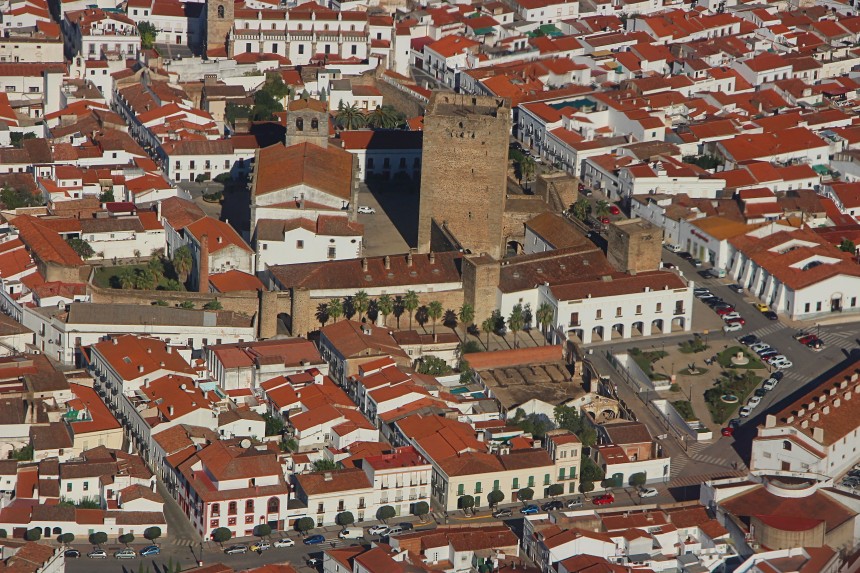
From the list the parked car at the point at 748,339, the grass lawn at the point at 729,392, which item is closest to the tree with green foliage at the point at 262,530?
the grass lawn at the point at 729,392

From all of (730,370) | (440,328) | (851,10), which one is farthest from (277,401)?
(851,10)

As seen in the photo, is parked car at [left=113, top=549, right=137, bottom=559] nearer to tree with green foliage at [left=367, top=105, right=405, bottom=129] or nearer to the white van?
the white van

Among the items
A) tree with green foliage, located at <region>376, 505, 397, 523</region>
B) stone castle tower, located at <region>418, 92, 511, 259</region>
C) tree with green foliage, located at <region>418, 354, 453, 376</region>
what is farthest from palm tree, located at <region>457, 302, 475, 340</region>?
tree with green foliage, located at <region>376, 505, 397, 523</region>

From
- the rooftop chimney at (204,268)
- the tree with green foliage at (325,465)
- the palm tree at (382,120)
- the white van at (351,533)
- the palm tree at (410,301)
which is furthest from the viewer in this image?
the palm tree at (382,120)

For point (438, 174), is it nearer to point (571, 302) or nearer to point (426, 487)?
point (571, 302)

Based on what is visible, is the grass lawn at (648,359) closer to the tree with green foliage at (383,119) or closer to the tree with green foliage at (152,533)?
the tree with green foliage at (152,533)

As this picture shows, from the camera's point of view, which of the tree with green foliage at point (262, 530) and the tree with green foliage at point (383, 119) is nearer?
the tree with green foliage at point (262, 530)

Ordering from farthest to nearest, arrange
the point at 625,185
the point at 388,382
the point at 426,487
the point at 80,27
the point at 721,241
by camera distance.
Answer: the point at 80,27 → the point at 625,185 → the point at 721,241 → the point at 388,382 → the point at 426,487
